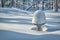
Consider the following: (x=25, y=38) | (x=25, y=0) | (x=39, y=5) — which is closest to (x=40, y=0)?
(x=39, y=5)

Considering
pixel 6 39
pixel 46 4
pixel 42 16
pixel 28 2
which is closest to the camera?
pixel 6 39

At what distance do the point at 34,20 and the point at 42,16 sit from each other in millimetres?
476

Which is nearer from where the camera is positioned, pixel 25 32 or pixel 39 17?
pixel 25 32

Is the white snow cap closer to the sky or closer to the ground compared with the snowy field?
closer to the sky

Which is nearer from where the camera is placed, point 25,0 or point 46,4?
point 46,4

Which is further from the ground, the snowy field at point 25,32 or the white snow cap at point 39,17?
the white snow cap at point 39,17

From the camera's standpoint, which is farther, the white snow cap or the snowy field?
the white snow cap

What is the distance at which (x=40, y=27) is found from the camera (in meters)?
12.3

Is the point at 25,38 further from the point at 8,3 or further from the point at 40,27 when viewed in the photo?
the point at 8,3

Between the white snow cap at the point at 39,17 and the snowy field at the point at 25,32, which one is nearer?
the snowy field at the point at 25,32

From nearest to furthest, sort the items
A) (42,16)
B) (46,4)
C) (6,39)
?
(6,39) < (42,16) < (46,4)

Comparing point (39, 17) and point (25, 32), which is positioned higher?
point (39, 17)

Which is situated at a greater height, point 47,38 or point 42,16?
point 42,16

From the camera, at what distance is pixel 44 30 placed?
39.8 feet
